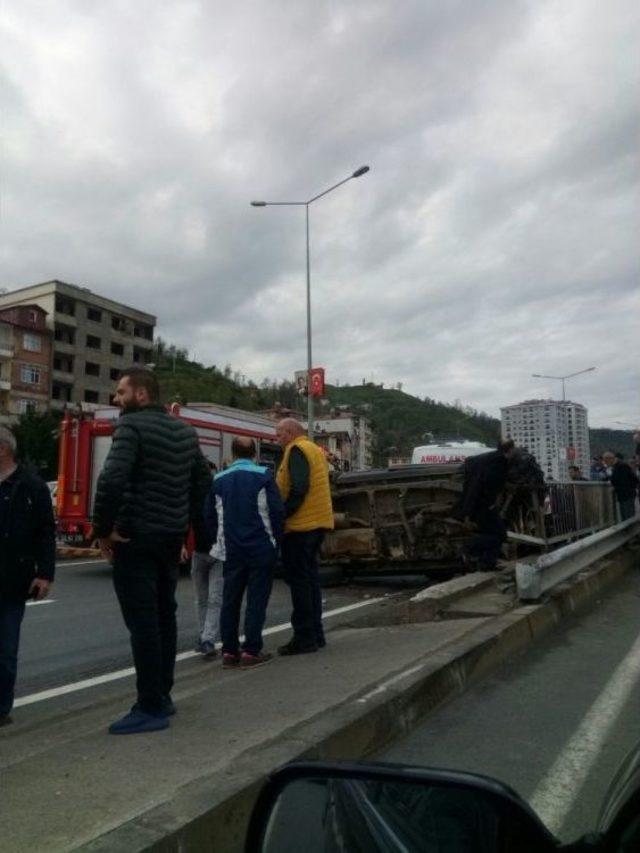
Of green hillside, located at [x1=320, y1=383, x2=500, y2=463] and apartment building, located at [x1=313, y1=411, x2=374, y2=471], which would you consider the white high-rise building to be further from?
green hillside, located at [x1=320, y1=383, x2=500, y2=463]

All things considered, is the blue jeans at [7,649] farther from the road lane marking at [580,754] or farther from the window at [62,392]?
the window at [62,392]

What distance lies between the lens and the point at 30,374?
217ft

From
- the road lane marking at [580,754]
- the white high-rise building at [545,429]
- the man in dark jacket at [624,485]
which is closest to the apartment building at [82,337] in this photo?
the white high-rise building at [545,429]

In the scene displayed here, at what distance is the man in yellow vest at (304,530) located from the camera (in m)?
5.90

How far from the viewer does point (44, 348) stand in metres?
68.1

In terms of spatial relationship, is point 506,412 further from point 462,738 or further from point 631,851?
point 631,851

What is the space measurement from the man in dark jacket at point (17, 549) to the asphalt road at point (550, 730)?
2.22 metres

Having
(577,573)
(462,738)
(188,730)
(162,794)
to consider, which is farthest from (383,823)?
(577,573)

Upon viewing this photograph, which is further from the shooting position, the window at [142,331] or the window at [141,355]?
the window at [142,331]

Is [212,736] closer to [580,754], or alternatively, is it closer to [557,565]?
[580,754]

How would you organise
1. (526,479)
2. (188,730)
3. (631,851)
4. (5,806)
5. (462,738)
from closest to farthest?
(631,851) → (5,806) → (188,730) → (462,738) → (526,479)

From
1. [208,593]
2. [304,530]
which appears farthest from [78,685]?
[304,530]

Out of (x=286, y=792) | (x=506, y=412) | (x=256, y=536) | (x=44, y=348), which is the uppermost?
(x=44, y=348)

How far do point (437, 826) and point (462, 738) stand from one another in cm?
318
